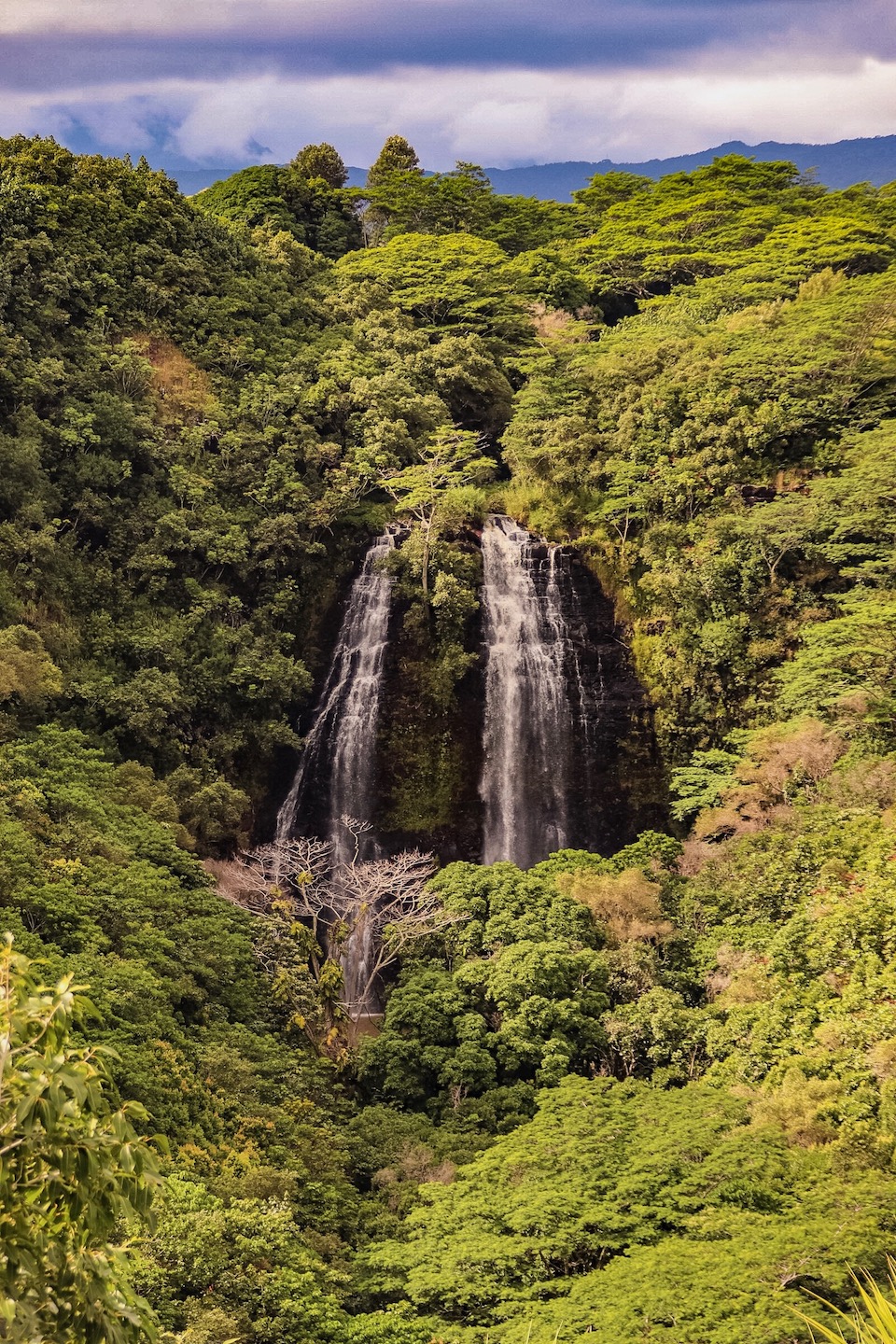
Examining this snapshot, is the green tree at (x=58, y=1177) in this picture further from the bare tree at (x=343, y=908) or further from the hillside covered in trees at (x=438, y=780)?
the bare tree at (x=343, y=908)

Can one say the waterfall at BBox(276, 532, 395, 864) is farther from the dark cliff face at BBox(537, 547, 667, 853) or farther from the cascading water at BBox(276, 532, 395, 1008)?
the dark cliff face at BBox(537, 547, 667, 853)

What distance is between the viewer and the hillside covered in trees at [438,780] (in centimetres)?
930

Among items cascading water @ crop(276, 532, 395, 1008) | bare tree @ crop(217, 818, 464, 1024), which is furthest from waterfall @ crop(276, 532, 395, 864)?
bare tree @ crop(217, 818, 464, 1024)

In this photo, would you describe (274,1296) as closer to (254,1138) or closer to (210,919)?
(254,1138)

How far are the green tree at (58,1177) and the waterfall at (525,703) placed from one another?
18.8 metres

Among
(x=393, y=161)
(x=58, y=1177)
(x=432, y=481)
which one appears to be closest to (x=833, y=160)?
(x=393, y=161)

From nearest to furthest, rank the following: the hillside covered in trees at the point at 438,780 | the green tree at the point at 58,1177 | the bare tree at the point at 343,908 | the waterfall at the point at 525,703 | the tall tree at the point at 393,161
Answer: the green tree at the point at 58,1177 → the hillside covered in trees at the point at 438,780 → the bare tree at the point at 343,908 → the waterfall at the point at 525,703 → the tall tree at the point at 393,161

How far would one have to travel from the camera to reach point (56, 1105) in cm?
337

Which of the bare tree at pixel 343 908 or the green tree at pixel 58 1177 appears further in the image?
the bare tree at pixel 343 908

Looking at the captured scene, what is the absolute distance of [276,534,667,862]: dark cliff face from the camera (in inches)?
897

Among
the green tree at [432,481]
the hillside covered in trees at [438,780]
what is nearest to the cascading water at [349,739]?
the hillside covered in trees at [438,780]

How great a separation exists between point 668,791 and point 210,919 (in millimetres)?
11188

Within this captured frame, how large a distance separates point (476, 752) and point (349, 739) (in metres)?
3.04

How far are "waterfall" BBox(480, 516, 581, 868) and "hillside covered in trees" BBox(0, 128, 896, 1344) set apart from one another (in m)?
0.69
